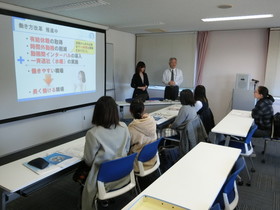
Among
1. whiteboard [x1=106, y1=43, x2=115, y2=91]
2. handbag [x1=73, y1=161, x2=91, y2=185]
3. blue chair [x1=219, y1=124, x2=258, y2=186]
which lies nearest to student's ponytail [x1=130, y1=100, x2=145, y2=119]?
handbag [x1=73, y1=161, x2=91, y2=185]

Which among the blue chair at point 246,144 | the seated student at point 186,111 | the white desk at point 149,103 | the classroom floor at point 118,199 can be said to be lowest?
the classroom floor at point 118,199

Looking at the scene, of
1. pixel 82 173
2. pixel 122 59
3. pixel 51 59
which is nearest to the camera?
pixel 82 173

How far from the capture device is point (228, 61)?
Result: 19.7 ft

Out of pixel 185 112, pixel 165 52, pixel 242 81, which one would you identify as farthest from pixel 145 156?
pixel 165 52

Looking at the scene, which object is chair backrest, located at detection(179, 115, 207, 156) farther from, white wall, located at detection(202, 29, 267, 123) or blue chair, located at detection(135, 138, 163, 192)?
white wall, located at detection(202, 29, 267, 123)

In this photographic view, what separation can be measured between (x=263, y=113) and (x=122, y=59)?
4.11m

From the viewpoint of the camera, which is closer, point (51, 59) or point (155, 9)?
point (155, 9)

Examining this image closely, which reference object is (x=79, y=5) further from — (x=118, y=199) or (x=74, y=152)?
(x=118, y=199)

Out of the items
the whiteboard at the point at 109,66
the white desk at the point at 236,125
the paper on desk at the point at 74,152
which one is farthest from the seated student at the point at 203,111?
the whiteboard at the point at 109,66

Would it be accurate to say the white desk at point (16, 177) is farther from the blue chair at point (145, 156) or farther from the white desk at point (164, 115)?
the white desk at point (164, 115)

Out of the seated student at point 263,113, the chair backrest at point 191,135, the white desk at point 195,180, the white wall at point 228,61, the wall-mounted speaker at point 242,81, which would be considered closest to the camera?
the white desk at point 195,180

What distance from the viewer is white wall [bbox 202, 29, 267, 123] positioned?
5.66 metres

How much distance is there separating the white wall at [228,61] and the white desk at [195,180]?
13.6 feet

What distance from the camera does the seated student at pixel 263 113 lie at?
371cm
